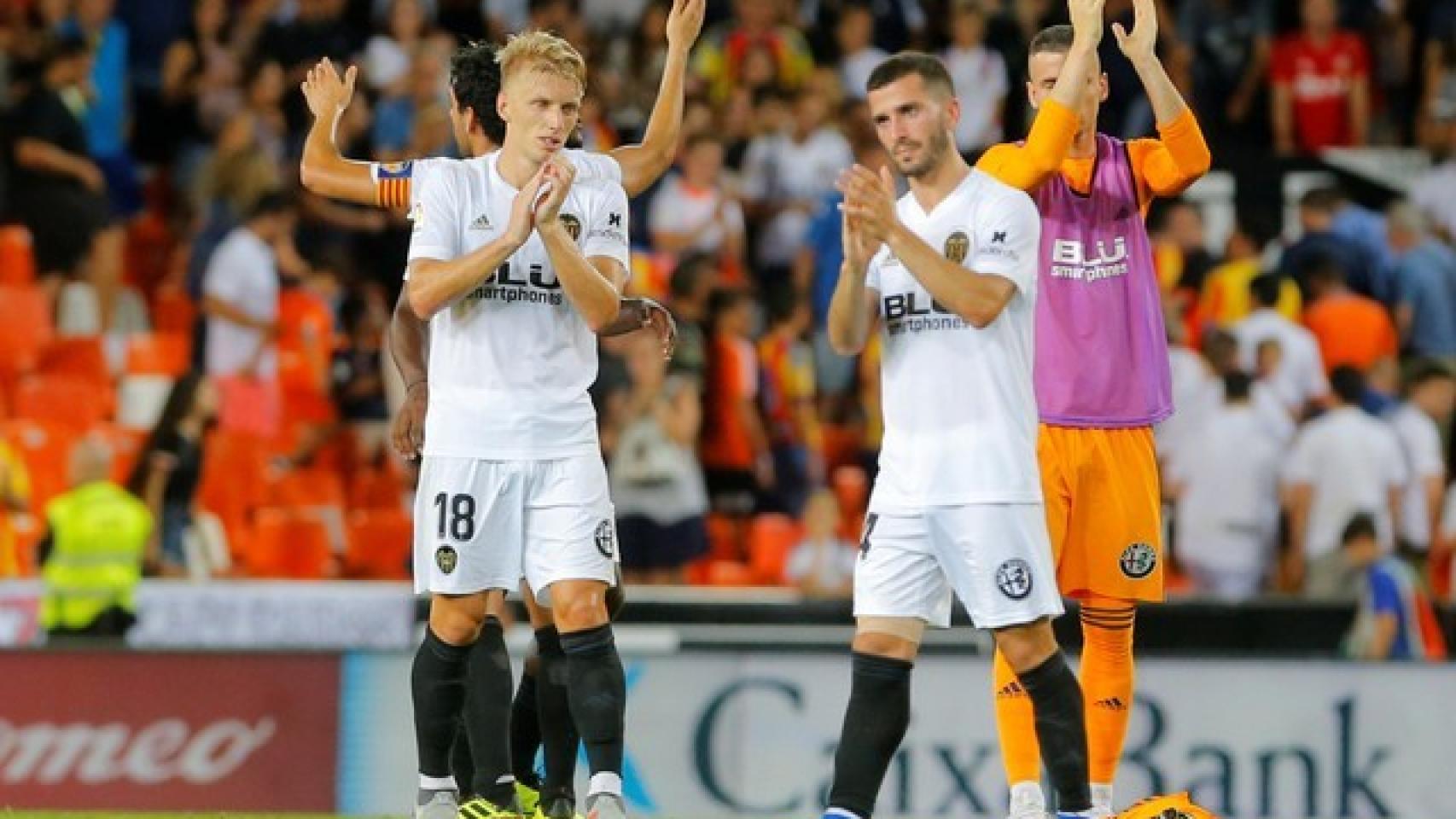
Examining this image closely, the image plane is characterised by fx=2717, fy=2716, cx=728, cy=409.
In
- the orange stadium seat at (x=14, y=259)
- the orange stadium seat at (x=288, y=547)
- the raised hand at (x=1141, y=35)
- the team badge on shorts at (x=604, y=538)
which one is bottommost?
the orange stadium seat at (x=288, y=547)

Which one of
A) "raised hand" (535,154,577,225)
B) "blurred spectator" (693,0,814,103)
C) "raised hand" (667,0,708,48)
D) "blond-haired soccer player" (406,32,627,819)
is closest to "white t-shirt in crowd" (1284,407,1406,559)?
"blurred spectator" (693,0,814,103)

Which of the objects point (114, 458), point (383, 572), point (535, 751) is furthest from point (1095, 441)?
point (114, 458)

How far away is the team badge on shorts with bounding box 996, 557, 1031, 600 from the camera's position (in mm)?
7977

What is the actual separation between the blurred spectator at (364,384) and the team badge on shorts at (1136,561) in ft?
27.5

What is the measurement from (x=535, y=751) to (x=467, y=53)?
2368 millimetres

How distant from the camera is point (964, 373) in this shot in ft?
26.3

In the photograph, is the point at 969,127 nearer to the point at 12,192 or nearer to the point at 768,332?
the point at 768,332

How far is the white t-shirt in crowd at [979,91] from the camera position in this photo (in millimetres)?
19453

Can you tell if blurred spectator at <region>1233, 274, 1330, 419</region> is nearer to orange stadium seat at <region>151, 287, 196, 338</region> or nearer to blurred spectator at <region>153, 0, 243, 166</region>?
orange stadium seat at <region>151, 287, 196, 338</region>

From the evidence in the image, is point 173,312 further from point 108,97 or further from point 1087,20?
point 1087,20

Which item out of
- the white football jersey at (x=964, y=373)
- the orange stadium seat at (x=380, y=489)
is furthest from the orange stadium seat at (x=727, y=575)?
the white football jersey at (x=964, y=373)

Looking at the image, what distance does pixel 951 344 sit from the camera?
316 inches

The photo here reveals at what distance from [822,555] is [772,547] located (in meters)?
0.67

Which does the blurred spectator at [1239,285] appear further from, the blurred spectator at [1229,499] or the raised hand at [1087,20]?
the raised hand at [1087,20]
